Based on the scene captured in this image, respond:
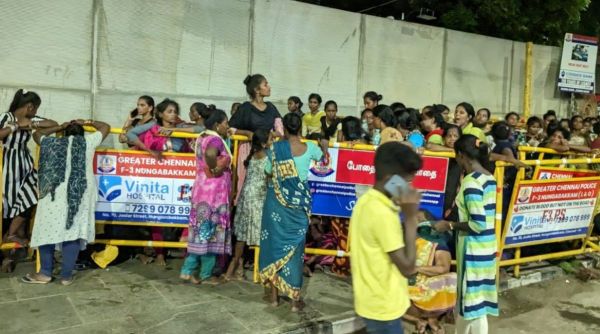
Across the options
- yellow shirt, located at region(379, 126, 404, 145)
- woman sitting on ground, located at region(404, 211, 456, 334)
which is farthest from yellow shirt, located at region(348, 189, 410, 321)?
yellow shirt, located at region(379, 126, 404, 145)

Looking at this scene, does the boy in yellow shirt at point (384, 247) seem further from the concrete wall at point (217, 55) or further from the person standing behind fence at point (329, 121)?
the concrete wall at point (217, 55)

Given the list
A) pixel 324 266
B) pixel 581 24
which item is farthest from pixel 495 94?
pixel 324 266

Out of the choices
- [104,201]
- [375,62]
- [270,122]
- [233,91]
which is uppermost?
[375,62]

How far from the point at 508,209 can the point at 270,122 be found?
8.93 feet

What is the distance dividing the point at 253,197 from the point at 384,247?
111 inches

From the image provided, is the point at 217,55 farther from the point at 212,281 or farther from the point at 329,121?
the point at 212,281

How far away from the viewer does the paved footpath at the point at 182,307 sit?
4348 millimetres

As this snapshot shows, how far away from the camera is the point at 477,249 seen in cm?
402

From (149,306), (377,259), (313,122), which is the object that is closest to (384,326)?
(377,259)

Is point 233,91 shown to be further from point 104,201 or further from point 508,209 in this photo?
point 508,209

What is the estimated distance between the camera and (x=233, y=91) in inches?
370

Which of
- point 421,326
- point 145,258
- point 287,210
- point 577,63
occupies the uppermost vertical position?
point 577,63

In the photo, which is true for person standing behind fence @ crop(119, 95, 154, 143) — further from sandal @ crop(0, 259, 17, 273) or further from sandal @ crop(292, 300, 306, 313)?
sandal @ crop(292, 300, 306, 313)

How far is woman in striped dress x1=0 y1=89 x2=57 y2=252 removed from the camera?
5246mm
